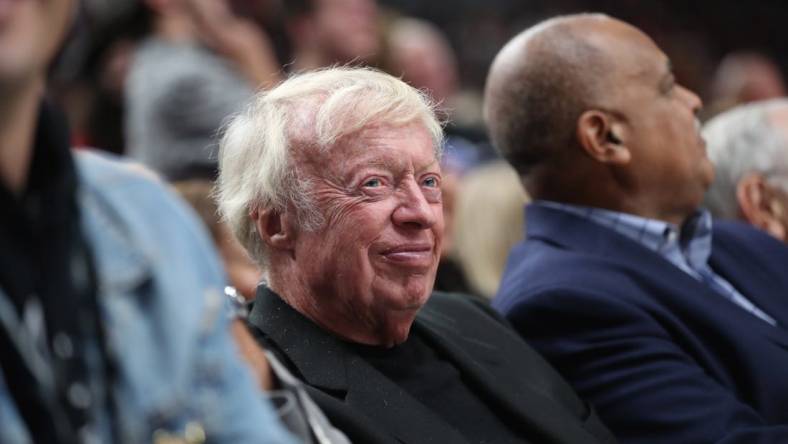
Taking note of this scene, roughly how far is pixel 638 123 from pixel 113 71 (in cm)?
296

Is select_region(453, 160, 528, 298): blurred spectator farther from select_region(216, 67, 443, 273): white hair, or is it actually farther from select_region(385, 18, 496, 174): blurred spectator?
select_region(216, 67, 443, 273): white hair

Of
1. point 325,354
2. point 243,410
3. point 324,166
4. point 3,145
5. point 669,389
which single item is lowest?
point 669,389

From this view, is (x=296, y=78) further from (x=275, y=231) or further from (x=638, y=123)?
(x=638, y=123)

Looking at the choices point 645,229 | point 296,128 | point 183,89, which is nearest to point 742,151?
point 645,229

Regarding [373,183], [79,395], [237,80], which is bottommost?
[237,80]

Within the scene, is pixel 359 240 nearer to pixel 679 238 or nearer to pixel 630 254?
pixel 630 254

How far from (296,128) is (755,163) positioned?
1.43 metres

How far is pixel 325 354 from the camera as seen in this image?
2.28 meters

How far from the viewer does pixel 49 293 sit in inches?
48.6

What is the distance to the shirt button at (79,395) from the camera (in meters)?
1.25

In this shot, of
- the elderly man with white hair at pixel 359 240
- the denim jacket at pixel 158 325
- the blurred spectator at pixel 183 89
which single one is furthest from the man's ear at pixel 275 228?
the blurred spectator at pixel 183 89

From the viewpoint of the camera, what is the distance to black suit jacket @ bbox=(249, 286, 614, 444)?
86.2 inches

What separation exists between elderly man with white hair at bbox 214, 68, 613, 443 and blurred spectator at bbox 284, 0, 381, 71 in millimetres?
2157

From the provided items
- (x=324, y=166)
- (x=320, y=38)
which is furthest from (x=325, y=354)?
(x=320, y=38)
